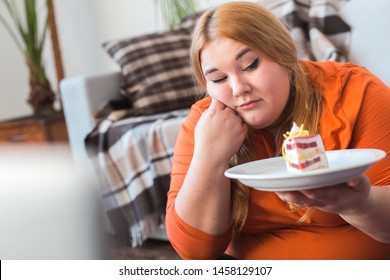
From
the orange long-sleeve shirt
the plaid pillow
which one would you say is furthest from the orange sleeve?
the plaid pillow

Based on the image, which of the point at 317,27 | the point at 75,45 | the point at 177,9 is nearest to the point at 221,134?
the point at 317,27

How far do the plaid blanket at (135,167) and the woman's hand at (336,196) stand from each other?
123 centimetres

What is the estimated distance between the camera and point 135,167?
1948 mm

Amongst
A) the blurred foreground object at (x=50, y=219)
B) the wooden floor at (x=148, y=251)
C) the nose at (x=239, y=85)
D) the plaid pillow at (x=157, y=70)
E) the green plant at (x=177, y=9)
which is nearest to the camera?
the blurred foreground object at (x=50, y=219)

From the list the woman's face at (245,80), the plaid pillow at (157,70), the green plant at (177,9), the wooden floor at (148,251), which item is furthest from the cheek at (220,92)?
the green plant at (177,9)

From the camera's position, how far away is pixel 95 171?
2.02 metres

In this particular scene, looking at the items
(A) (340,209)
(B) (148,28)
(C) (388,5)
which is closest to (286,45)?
(A) (340,209)

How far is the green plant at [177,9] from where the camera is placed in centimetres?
265

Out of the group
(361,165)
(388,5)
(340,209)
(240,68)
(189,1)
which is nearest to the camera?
(361,165)

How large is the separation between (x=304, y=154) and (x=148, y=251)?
1333 millimetres

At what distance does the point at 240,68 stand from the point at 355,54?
91 cm

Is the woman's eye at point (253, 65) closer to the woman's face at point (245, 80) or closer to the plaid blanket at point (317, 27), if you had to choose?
the woman's face at point (245, 80)

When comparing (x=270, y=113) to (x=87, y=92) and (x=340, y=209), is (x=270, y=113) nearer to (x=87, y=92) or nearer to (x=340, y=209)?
(x=340, y=209)

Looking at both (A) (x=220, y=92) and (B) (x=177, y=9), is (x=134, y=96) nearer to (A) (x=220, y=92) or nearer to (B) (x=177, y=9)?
(B) (x=177, y=9)
